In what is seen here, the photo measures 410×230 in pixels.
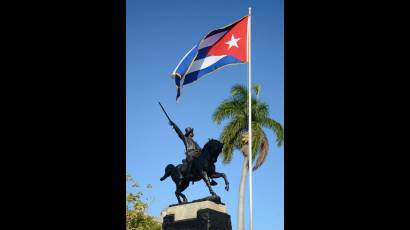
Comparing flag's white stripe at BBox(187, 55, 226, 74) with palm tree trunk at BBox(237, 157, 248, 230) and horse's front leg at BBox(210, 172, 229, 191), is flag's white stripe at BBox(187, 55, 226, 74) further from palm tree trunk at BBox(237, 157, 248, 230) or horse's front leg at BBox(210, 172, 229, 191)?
palm tree trunk at BBox(237, 157, 248, 230)

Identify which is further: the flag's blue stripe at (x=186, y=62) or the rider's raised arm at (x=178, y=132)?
the rider's raised arm at (x=178, y=132)

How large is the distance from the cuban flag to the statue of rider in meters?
1.34

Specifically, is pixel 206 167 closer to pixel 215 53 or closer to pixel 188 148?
pixel 188 148

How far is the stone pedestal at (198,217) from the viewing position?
13516 mm

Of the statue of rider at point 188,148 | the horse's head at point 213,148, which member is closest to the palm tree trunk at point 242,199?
the statue of rider at point 188,148

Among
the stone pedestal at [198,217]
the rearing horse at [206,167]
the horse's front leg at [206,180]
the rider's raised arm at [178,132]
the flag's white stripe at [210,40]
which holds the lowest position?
the stone pedestal at [198,217]

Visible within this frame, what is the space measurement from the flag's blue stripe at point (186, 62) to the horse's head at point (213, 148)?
223 cm

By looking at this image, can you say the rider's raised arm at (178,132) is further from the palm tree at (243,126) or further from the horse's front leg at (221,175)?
the palm tree at (243,126)

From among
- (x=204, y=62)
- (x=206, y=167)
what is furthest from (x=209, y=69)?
(x=206, y=167)

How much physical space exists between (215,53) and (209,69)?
0.50 metres
